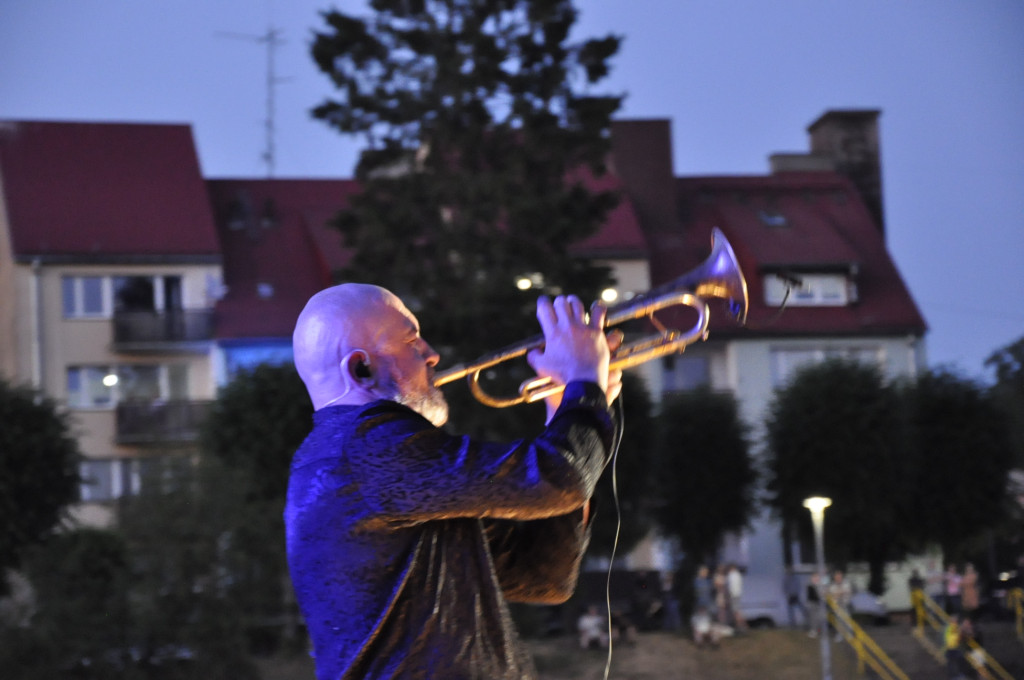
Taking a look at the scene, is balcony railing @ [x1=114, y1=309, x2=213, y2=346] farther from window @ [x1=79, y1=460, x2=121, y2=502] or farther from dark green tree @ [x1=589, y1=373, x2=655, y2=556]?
dark green tree @ [x1=589, y1=373, x2=655, y2=556]

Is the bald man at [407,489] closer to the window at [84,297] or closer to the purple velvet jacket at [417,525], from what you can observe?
the purple velvet jacket at [417,525]

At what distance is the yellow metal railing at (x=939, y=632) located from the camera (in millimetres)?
19969

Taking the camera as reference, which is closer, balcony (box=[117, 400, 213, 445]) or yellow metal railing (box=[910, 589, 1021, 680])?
yellow metal railing (box=[910, 589, 1021, 680])

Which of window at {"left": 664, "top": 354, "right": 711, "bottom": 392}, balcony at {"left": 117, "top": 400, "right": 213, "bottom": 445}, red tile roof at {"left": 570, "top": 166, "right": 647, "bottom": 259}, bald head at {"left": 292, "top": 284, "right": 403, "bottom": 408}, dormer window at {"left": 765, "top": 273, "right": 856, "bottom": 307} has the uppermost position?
red tile roof at {"left": 570, "top": 166, "right": 647, "bottom": 259}

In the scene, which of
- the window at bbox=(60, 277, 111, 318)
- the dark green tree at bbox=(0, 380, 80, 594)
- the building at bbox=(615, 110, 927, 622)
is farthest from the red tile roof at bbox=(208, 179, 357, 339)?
the building at bbox=(615, 110, 927, 622)

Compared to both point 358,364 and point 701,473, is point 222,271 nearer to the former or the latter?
point 701,473

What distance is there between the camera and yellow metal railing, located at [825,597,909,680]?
2091 centimetres

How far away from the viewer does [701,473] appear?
2805 cm

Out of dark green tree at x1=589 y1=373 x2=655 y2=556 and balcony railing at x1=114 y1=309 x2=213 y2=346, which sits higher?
balcony railing at x1=114 y1=309 x2=213 y2=346

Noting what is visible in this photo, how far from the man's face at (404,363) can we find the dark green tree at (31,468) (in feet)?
73.7

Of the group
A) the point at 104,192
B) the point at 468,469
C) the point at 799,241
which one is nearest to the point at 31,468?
the point at 104,192

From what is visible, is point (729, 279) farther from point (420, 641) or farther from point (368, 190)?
point (368, 190)

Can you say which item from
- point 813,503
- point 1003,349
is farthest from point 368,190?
point 1003,349

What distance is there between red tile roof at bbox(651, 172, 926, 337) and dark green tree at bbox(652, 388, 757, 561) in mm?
4771
